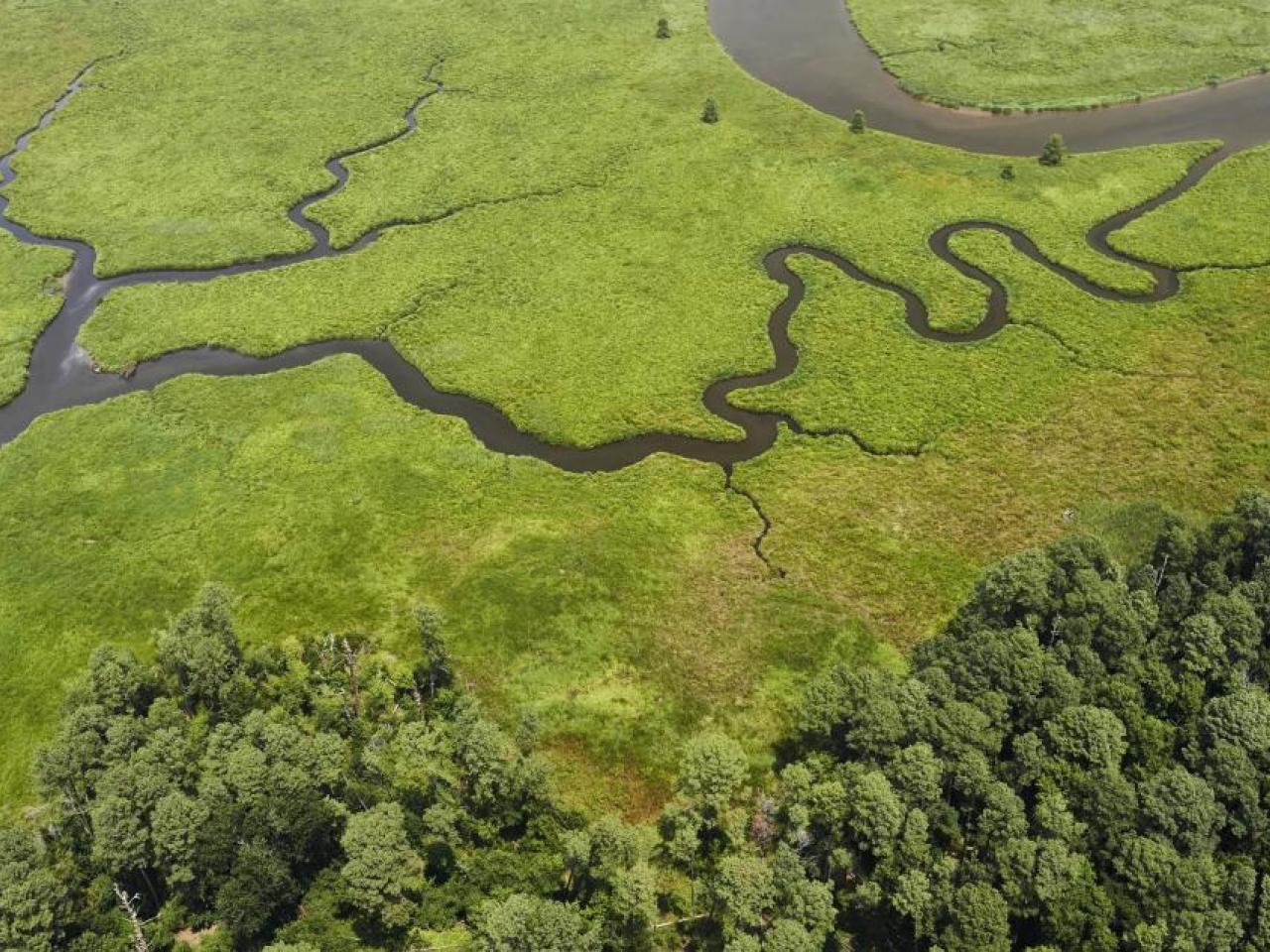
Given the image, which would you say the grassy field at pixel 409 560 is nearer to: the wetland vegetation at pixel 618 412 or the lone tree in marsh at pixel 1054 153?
the wetland vegetation at pixel 618 412

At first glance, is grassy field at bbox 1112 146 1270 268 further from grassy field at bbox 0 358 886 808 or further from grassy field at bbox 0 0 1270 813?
grassy field at bbox 0 358 886 808

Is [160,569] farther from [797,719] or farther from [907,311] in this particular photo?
[907,311]

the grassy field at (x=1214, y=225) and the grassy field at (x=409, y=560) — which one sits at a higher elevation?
the grassy field at (x=1214, y=225)

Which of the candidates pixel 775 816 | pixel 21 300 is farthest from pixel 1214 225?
pixel 21 300

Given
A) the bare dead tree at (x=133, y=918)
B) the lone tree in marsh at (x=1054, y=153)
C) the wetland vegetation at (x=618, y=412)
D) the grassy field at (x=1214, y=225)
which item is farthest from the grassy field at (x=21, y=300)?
the lone tree in marsh at (x=1054, y=153)

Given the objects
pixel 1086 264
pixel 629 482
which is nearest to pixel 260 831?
pixel 629 482
